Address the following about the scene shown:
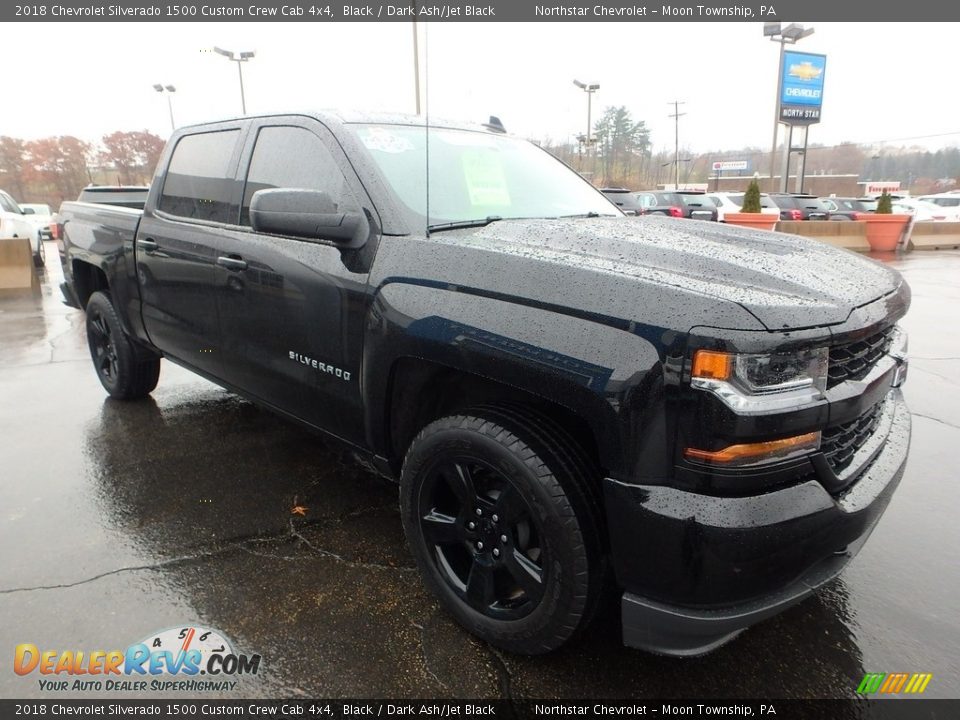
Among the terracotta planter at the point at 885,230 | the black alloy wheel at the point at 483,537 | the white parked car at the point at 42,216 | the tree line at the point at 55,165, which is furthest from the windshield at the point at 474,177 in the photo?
the tree line at the point at 55,165

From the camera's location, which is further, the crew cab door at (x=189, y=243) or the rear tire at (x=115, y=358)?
the rear tire at (x=115, y=358)

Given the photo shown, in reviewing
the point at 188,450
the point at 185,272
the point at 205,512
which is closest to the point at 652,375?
the point at 205,512

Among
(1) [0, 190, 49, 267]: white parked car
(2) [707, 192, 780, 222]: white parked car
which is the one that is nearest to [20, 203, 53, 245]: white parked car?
(1) [0, 190, 49, 267]: white parked car

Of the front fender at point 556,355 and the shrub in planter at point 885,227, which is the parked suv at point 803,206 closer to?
the shrub in planter at point 885,227

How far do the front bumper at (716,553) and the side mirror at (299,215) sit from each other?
4.54 feet

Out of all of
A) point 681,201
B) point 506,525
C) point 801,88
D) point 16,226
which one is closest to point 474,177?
point 506,525

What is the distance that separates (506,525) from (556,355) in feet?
1.99

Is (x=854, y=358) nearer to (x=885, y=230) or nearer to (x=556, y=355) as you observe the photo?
(x=556, y=355)

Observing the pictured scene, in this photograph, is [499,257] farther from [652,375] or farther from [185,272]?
[185,272]

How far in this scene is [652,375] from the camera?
166 cm

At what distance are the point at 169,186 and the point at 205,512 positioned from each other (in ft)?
6.78

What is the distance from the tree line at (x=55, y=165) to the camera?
1373 inches

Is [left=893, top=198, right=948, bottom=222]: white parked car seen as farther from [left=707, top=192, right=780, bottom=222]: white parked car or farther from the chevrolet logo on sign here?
the chevrolet logo on sign

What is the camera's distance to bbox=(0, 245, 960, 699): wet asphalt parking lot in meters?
2.10
